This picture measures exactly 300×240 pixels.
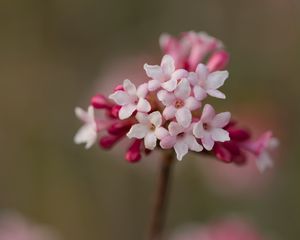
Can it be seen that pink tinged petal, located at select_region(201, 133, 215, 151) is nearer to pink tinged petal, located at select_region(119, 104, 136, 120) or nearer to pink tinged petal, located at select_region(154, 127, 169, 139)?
pink tinged petal, located at select_region(154, 127, 169, 139)

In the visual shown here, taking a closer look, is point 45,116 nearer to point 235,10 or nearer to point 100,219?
point 100,219

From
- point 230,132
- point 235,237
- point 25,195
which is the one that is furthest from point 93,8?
point 230,132

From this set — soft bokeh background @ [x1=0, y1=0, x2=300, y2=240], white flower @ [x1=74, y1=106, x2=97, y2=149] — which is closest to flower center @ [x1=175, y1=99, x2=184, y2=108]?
white flower @ [x1=74, y1=106, x2=97, y2=149]

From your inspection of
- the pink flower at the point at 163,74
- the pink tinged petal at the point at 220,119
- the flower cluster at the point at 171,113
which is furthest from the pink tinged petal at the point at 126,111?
the pink tinged petal at the point at 220,119

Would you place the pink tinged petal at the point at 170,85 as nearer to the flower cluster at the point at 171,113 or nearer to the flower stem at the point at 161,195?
the flower cluster at the point at 171,113

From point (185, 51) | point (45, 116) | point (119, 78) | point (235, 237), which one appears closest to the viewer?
point (185, 51)

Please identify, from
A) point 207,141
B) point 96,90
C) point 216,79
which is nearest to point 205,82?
point 216,79

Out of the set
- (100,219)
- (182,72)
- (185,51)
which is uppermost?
(100,219)

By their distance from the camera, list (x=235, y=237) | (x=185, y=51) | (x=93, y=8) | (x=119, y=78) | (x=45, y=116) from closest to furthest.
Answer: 1. (x=185, y=51)
2. (x=235, y=237)
3. (x=119, y=78)
4. (x=45, y=116)
5. (x=93, y=8)
